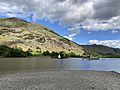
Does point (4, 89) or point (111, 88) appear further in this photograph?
point (111, 88)

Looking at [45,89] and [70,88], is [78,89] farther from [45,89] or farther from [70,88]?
[45,89]

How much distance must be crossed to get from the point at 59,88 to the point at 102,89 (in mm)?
5120

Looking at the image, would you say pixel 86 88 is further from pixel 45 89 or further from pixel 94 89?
pixel 45 89

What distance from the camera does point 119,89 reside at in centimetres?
2997

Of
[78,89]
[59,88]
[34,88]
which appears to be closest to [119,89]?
[78,89]

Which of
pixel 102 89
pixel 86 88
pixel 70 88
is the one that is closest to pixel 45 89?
pixel 70 88

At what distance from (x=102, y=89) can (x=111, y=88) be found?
1.73m

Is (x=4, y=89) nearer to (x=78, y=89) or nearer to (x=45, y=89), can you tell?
(x=45, y=89)

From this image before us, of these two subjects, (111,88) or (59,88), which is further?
(111,88)

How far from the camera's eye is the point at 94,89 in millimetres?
28250

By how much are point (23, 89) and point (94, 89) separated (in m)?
7.93

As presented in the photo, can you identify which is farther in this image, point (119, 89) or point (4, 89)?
point (119, 89)

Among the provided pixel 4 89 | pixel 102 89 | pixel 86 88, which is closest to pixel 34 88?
pixel 4 89

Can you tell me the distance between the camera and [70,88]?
28.2 m
